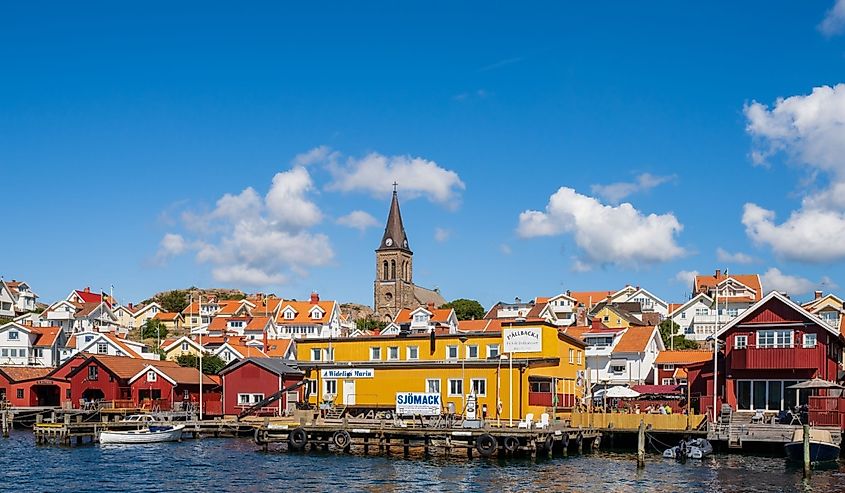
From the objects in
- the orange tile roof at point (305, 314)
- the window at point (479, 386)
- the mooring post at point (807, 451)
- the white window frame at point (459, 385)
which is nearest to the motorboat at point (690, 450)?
the mooring post at point (807, 451)

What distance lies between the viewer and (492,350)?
63469 mm

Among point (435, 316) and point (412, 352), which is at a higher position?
point (435, 316)

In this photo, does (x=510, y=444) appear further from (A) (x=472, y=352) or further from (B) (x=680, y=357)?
(B) (x=680, y=357)

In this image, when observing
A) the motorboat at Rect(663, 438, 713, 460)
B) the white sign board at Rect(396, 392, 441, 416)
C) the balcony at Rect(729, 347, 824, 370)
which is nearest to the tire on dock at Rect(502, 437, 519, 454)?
the white sign board at Rect(396, 392, 441, 416)

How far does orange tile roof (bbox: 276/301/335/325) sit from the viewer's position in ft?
484

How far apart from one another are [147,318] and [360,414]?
118 m

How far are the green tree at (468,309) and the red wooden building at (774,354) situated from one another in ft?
339

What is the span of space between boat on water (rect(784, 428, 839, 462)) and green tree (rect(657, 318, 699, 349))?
6235 centimetres

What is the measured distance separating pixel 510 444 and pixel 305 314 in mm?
100354

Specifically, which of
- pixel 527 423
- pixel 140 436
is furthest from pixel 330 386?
pixel 527 423

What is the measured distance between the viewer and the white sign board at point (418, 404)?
56.8m

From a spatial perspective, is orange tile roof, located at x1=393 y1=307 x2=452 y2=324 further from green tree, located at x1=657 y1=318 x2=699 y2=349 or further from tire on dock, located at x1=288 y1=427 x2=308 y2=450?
tire on dock, located at x1=288 y1=427 x2=308 y2=450

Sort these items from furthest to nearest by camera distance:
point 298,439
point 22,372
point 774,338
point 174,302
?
point 174,302 < point 22,372 < point 774,338 < point 298,439

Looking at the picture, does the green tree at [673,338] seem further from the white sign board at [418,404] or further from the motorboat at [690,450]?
the white sign board at [418,404]
